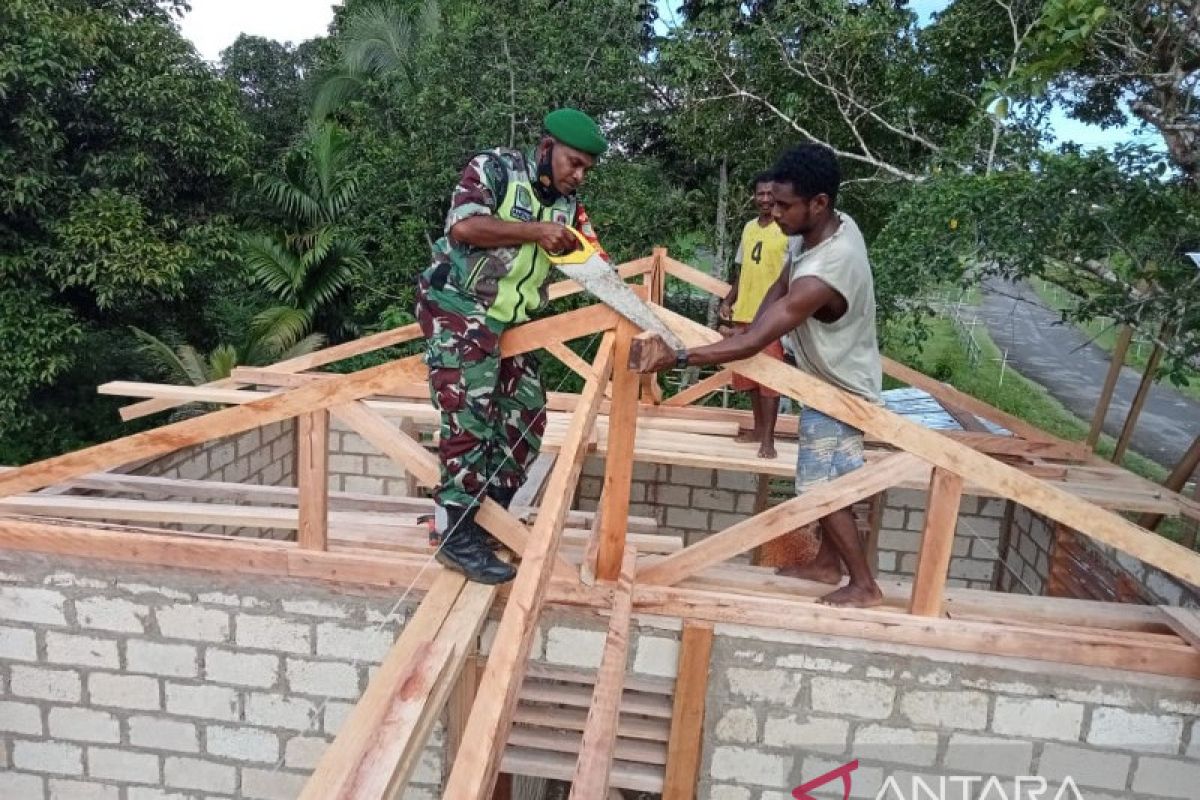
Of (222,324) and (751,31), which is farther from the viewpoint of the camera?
(222,324)

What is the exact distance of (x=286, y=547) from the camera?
3307 mm

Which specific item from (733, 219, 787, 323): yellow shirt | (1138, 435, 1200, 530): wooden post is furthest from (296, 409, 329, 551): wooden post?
(1138, 435, 1200, 530): wooden post

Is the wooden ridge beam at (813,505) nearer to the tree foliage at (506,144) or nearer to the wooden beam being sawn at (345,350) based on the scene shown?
the wooden beam being sawn at (345,350)

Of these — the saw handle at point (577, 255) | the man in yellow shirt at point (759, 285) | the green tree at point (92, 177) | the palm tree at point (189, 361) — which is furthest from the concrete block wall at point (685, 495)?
the green tree at point (92, 177)

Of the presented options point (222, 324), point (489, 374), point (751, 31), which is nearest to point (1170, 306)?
point (489, 374)

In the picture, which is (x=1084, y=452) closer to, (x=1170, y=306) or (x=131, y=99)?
(x=1170, y=306)

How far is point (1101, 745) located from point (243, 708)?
3.42m

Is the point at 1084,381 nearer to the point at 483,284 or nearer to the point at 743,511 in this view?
the point at 743,511

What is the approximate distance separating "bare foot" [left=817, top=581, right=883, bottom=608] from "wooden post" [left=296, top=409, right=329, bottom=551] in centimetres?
195

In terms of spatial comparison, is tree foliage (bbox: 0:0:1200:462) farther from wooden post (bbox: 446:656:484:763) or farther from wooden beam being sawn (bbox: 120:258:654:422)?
wooden post (bbox: 446:656:484:763)

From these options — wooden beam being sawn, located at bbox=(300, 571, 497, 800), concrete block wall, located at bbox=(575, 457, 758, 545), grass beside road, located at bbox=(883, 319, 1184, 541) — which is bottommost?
grass beside road, located at bbox=(883, 319, 1184, 541)

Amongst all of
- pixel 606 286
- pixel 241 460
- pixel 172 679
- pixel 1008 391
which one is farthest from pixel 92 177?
pixel 1008 391

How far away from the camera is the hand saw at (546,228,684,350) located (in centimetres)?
240

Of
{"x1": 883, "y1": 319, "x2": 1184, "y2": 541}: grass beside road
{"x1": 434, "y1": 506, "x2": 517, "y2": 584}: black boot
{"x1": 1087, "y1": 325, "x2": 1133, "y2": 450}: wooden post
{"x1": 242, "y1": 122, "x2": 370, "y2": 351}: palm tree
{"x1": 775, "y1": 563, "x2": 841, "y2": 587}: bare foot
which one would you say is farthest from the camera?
{"x1": 883, "y1": 319, "x2": 1184, "y2": 541}: grass beside road
